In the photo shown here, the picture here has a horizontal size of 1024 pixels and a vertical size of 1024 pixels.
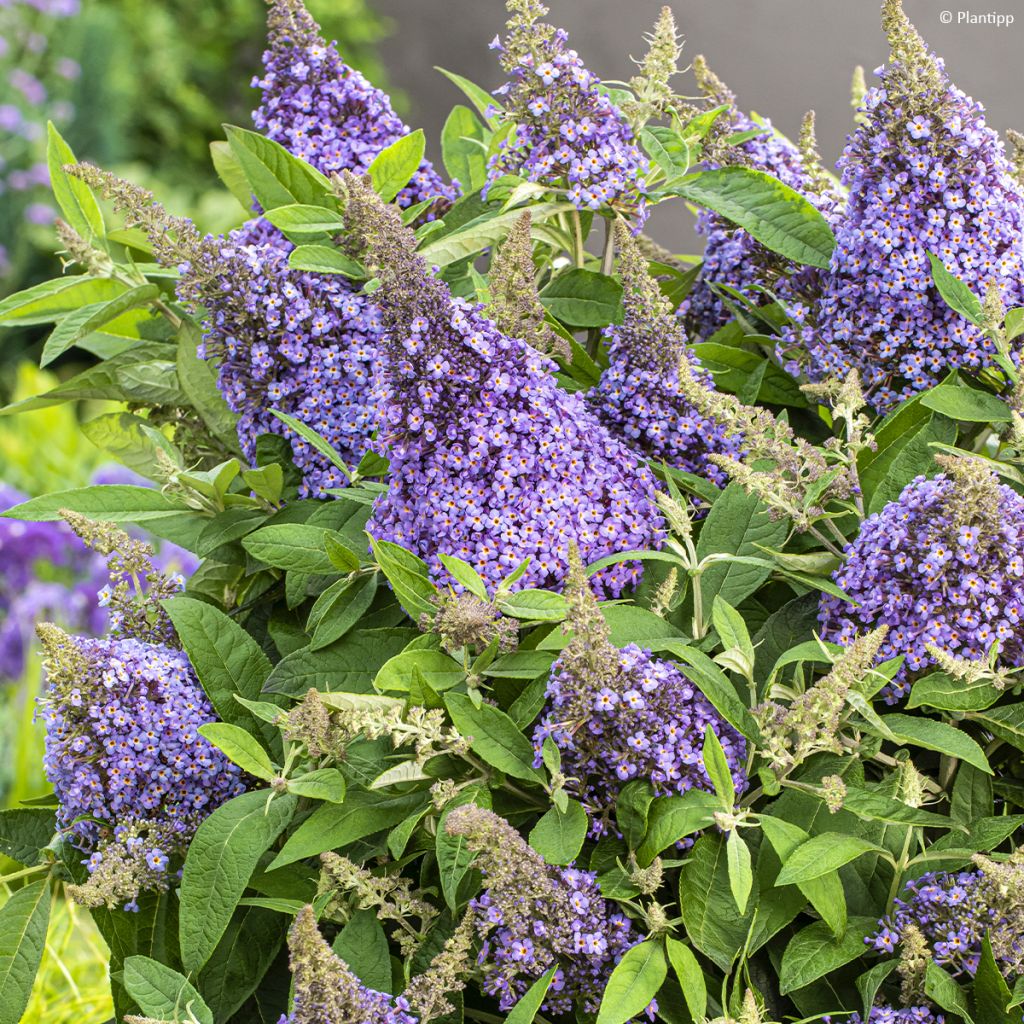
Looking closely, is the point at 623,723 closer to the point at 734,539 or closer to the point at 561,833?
Result: the point at 561,833

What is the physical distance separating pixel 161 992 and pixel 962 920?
799mm

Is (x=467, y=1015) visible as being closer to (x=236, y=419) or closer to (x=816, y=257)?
(x=236, y=419)

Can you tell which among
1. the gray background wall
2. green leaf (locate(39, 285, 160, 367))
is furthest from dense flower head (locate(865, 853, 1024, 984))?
the gray background wall

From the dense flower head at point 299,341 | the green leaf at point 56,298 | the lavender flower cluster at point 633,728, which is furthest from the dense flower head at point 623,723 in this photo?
the green leaf at point 56,298

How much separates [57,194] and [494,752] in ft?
3.63

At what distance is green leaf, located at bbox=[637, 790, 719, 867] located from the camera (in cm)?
126

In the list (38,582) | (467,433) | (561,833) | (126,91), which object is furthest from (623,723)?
(126,91)

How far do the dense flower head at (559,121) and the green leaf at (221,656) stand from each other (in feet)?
2.23

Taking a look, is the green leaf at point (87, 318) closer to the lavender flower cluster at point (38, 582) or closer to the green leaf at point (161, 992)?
the green leaf at point (161, 992)

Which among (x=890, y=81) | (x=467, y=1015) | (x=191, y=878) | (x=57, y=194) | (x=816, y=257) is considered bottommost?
(x=467, y=1015)

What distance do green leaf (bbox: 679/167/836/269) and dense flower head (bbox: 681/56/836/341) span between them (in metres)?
0.05

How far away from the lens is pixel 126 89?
889 centimetres

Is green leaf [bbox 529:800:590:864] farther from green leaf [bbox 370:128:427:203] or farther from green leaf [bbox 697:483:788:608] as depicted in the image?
green leaf [bbox 370:128:427:203]

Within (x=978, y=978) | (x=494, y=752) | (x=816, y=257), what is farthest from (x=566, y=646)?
(x=816, y=257)
